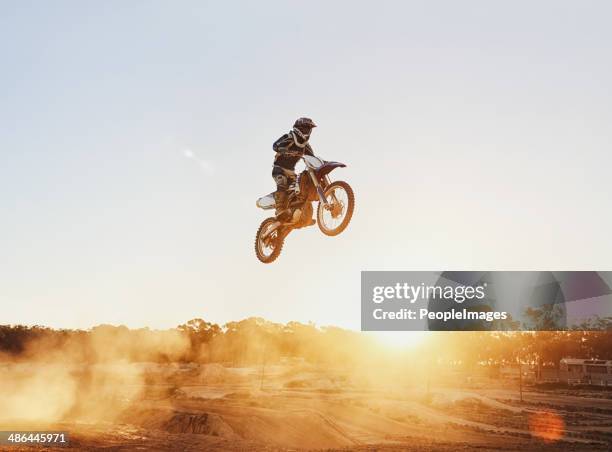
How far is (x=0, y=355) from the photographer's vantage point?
111125mm

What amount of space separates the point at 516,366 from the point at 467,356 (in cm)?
1450

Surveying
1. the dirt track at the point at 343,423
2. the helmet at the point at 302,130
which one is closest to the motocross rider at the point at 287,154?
the helmet at the point at 302,130

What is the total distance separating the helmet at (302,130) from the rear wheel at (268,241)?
2.01 m

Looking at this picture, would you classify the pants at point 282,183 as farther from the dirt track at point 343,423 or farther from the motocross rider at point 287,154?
the dirt track at point 343,423

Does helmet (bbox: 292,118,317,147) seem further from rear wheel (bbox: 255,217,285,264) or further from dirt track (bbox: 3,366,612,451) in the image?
dirt track (bbox: 3,366,612,451)

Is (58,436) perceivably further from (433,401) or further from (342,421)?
(433,401)

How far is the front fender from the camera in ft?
27.3

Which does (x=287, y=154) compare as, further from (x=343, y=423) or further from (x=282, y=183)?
(x=343, y=423)

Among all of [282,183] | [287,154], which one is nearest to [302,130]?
[287,154]

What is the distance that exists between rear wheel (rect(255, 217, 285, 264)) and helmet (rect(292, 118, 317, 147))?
2.01 meters

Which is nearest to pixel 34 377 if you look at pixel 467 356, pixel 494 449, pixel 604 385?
pixel 494 449

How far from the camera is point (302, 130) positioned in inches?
335

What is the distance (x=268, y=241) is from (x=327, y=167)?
8.76 ft

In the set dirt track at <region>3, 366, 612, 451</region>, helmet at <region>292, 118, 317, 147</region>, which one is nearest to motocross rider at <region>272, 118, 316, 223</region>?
helmet at <region>292, 118, 317, 147</region>
